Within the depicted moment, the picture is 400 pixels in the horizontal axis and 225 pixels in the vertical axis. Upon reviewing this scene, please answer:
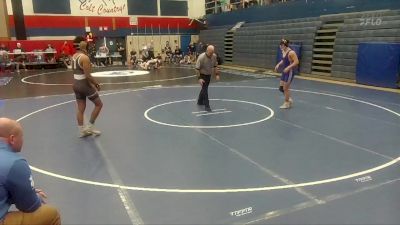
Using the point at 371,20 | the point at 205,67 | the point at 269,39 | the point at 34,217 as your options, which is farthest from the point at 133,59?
the point at 34,217

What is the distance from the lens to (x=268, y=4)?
2012cm

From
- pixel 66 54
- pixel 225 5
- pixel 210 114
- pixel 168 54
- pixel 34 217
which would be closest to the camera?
pixel 34 217

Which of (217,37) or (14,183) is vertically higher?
(217,37)

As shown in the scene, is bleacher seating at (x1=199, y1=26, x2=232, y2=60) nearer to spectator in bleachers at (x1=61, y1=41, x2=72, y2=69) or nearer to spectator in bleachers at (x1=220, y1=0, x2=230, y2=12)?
spectator in bleachers at (x1=220, y1=0, x2=230, y2=12)

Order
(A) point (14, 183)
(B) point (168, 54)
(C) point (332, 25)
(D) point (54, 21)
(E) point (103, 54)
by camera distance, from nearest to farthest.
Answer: (A) point (14, 183) < (C) point (332, 25) < (D) point (54, 21) < (E) point (103, 54) < (B) point (168, 54)

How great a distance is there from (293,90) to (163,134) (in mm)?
6548

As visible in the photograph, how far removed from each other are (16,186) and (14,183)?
29mm

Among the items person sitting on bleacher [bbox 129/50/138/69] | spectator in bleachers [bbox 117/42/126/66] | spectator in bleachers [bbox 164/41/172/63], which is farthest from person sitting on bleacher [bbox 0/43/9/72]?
spectator in bleachers [bbox 164/41/172/63]

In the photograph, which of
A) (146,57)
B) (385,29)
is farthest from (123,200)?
(146,57)

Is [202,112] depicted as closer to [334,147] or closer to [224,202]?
[334,147]

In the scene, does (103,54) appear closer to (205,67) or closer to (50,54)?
(50,54)

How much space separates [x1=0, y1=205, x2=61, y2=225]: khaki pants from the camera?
253cm

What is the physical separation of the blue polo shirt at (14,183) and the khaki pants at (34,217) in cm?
5

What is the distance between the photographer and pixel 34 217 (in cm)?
258
